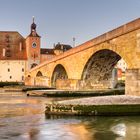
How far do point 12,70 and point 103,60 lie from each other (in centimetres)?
9626

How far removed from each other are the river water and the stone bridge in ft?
29.8

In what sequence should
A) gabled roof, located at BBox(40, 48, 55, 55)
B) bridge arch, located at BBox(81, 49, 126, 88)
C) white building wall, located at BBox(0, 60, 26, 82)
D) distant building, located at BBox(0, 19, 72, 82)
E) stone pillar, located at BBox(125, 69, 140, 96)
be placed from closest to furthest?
1. stone pillar, located at BBox(125, 69, 140, 96)
2. bridge arch, located at BBox(81, 49, 126, 88)
3. white building wall, located at BBox(0, 60, 26, 82)
4. distant building, located at BBox(0, 19, 72, 82)
5. gabled roof, located at BBox(40, 48, 55, 55)

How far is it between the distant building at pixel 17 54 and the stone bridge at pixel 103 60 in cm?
6533

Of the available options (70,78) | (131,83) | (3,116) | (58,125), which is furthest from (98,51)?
(58,125)

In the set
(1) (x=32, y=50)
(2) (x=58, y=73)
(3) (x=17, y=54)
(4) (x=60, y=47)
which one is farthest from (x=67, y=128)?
(4) (x=60, y=47)

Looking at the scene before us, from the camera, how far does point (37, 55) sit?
141 metres

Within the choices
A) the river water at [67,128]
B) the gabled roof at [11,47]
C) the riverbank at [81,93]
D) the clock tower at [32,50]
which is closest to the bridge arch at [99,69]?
the riverbank at [81,93]

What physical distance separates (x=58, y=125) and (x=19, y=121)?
287cm

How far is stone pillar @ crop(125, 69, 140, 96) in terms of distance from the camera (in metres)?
30.2

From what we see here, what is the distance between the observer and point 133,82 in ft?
99.6

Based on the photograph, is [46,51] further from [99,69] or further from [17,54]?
[99,69]

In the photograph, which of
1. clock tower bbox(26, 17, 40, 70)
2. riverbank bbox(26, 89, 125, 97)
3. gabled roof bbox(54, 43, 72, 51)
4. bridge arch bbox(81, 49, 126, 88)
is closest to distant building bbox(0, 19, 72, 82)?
clock tower bbox(26, 17, 40, 70)

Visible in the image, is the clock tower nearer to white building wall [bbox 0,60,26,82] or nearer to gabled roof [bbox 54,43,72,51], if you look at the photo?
white building wall [bbox 0,60,26,82]

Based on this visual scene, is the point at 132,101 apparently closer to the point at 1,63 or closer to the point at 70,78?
the point at 70,78
